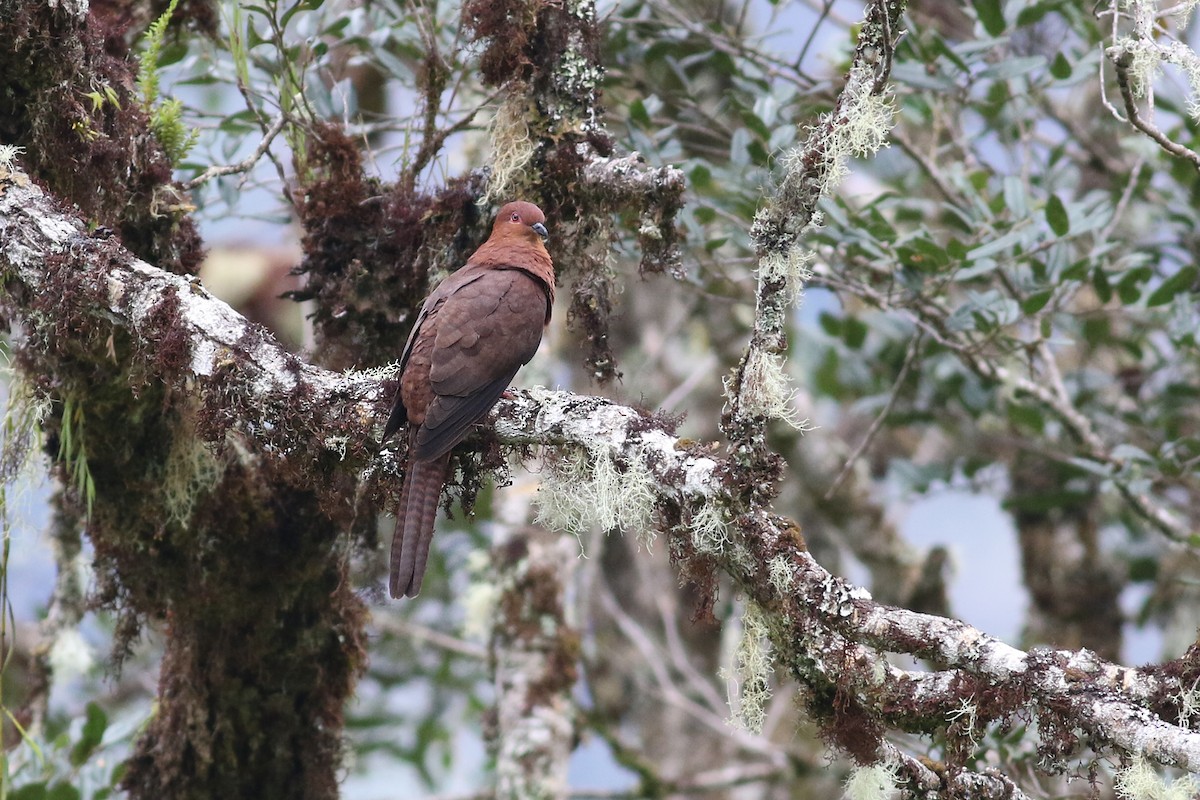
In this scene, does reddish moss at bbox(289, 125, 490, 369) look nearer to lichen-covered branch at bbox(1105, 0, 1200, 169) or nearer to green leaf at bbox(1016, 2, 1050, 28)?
lichen-covered branch at bbox(1105, 0, 1200, 169)

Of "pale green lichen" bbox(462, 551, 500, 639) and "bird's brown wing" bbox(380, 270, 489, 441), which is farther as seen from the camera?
"pale green lichen" bbox(462, 551, 500, 639)

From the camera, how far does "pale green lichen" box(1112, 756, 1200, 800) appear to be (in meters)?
2.62

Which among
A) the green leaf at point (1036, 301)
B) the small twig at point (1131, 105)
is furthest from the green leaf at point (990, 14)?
the small twig at point (1131, 105)

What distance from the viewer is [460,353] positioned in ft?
12.1

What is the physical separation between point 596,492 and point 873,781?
1.00m

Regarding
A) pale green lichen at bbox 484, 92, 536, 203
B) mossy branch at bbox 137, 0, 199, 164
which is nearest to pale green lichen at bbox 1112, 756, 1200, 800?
pale green lichen at bbox 484, 92, 536, 203

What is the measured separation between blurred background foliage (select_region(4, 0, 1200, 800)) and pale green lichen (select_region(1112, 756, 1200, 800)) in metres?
0.41

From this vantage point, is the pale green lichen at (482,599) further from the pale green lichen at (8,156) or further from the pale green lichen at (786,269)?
the pale green lichen at (786,269)

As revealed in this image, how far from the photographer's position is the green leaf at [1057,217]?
4402 mm

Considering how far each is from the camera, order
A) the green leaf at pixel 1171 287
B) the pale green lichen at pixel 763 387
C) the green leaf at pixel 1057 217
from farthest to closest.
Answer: the green leaf at pixel 1171 287 < the green leaf at pixel 1057 217 < the pale green lichen at pixel 763 387

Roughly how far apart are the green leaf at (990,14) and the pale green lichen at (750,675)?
276cm

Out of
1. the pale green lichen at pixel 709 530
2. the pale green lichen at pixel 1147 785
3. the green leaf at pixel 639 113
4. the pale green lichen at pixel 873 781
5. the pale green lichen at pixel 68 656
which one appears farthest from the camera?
the pale green lichen at pixel 68 656

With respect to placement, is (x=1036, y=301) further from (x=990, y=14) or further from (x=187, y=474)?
(x=187, y=474)

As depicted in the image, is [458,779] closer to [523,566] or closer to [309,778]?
[523,566]
